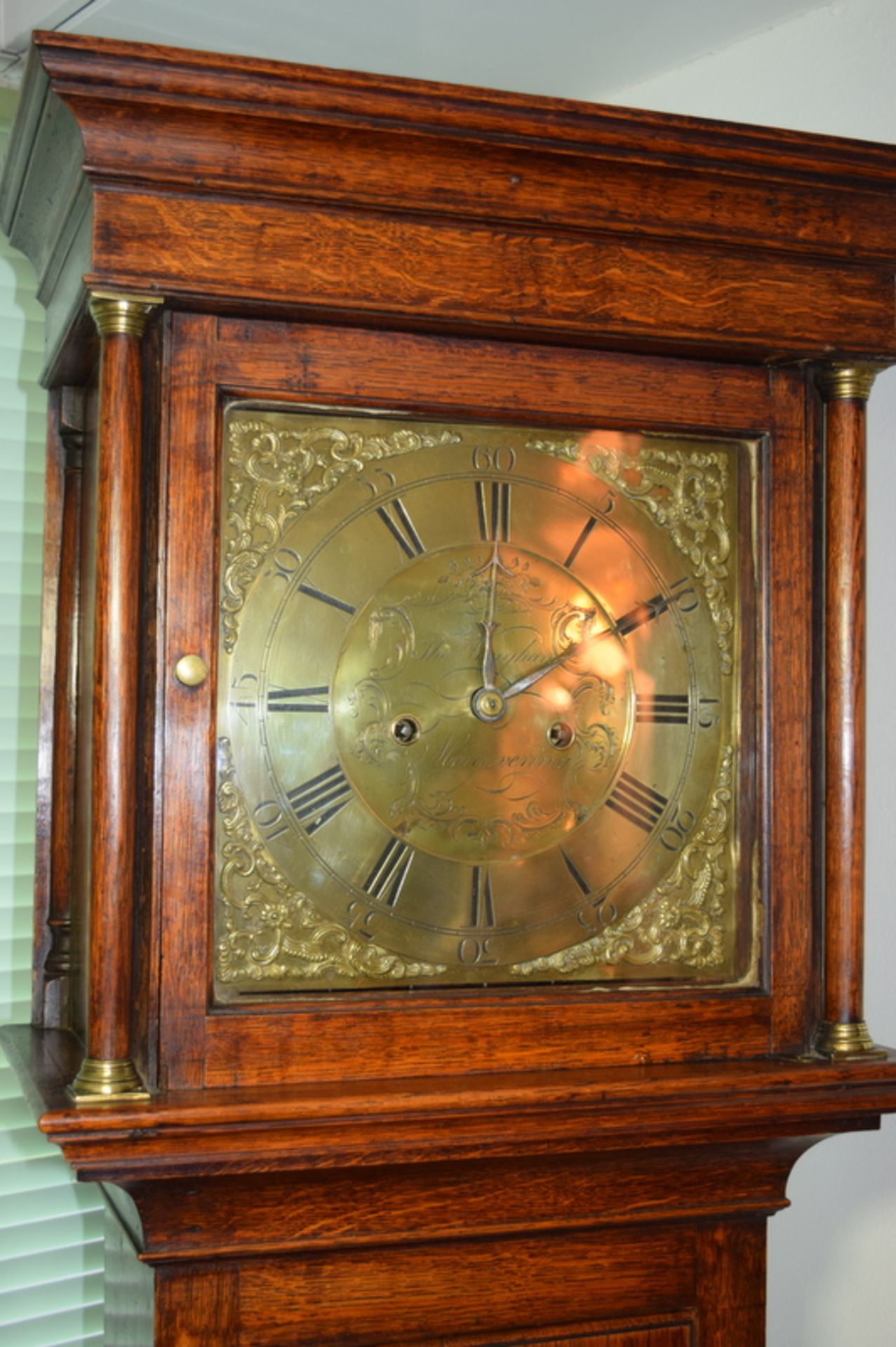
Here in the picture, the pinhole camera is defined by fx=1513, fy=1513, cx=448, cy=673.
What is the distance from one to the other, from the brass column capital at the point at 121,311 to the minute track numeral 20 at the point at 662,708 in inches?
23.6

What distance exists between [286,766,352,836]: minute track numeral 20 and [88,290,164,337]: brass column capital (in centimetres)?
44

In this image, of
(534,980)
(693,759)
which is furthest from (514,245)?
(534,980)

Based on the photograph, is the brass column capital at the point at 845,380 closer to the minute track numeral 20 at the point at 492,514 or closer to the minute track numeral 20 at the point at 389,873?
the minute track numeral 20 at the point at 492,514

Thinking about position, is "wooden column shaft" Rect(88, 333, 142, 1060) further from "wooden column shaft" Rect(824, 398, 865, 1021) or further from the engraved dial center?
"wooden column shaft" Rect(824, 398, 865, 1021)

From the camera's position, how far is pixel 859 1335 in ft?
6.06

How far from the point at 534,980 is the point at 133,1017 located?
0.39 m

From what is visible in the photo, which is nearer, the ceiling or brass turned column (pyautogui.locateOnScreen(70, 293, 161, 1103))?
brass turned column (pyautogui.locateOnScreen(70, 293, 161, 1103))

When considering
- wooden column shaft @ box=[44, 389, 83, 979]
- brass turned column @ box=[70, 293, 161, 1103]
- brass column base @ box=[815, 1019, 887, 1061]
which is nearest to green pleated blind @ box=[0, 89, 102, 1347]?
wooden column shaft @ box=[44, 389, 83, 979]

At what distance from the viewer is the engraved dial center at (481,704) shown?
144cm

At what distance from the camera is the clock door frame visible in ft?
4.51

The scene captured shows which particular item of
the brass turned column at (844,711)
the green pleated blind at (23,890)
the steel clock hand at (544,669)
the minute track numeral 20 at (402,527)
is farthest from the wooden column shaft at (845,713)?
the green pleated blind at (23,890)

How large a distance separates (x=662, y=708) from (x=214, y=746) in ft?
1.50

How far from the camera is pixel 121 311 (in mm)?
1350

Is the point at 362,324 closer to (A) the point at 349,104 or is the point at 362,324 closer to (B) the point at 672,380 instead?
(A) the point at 349,104
